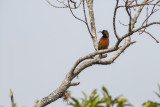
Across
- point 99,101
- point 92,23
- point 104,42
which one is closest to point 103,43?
point 104,42

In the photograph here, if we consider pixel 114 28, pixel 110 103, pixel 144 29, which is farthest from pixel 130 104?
pixel 144 29

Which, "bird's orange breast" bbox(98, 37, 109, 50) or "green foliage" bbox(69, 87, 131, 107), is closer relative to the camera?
"green foliage" bbox(69, 87, 131, 107)

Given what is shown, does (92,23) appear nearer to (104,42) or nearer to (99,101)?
(104,42)

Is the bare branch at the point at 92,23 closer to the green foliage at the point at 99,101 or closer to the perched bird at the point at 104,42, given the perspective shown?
the perched bird at the point at 104,42

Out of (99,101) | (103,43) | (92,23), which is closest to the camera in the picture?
(99,101)

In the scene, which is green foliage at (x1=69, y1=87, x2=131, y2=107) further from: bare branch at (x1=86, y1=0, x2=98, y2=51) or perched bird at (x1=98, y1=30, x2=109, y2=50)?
perched bird at (x1=98, y1=30, x2=109, y2=50)

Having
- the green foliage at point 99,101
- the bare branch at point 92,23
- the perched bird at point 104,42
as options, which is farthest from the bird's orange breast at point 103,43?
the green foliage at point 99,101

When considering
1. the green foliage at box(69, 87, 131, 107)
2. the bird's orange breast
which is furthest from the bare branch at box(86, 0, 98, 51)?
the green foliage at box(69, 87, 131, 107)

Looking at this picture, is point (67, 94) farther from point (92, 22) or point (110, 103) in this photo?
point (110, 103)

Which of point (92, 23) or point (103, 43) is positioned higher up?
point (92, 23)

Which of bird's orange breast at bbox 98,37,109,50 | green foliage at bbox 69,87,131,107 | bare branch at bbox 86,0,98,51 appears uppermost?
green foliage at bbox 69,87,131,107

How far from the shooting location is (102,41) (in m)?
13.0

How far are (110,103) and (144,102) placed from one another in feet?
1.29

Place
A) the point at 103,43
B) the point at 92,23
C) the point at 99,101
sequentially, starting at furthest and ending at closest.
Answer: the point at 103,43 → the point at 92,23 → the point at 99,101
